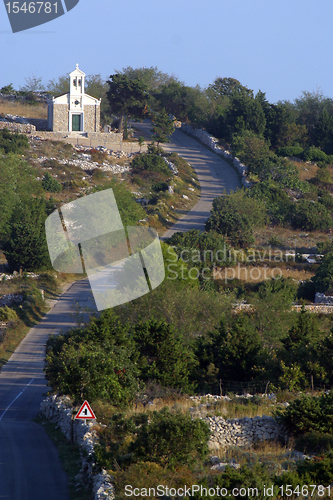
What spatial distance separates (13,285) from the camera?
113 feet

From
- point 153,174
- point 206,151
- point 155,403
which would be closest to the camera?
point 155,403

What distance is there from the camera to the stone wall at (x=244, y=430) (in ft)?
41.1

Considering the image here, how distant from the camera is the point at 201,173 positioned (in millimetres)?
63031

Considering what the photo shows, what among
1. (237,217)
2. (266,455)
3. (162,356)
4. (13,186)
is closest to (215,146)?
(237,217)

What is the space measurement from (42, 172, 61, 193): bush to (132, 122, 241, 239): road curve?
12.3 meters

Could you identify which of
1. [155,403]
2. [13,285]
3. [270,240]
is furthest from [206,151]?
[155,403]

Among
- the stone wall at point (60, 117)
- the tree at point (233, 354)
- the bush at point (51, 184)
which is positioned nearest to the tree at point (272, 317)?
the tree at point (233, 354)

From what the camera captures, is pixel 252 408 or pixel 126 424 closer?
pixel 126 424

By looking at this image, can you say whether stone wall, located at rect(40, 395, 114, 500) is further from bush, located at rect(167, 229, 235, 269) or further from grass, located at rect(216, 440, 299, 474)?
bush, located at rect(167, 229, 235, 269)

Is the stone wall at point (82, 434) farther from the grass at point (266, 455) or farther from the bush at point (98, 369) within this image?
the grass at point (266, 455)

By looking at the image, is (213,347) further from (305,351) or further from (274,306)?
(274,306)

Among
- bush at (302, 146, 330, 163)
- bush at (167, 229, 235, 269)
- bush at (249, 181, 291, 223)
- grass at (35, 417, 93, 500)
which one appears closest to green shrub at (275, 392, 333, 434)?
A: grass at (35, 417, 93, 500)

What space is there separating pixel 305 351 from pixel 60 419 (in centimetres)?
848

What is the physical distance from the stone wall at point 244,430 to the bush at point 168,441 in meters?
2.69
